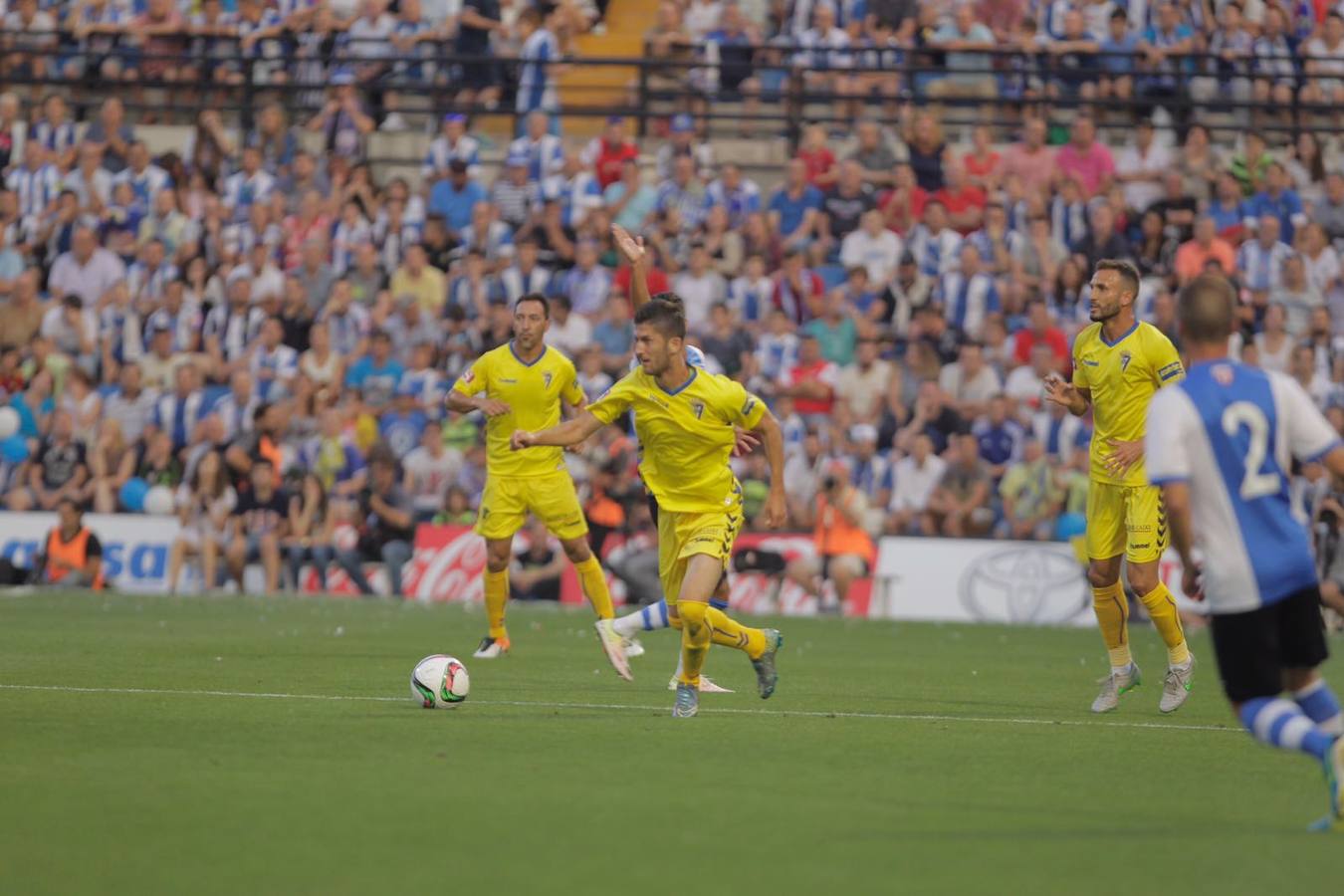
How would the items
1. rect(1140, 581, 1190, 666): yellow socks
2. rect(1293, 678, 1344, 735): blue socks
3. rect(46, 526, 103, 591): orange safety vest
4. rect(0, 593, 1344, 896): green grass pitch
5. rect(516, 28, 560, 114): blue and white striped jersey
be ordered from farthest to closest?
rect(516, 28, 560, 114): blue and white striped jersey, rect(46, 526, 103, 591): orange safety vest, rect(1140, 581, 1190, 666): yellow socks, rect(1293, 678, 1344, 735): blue socks, rect(0, 593, 1344, 896): green grass pitch

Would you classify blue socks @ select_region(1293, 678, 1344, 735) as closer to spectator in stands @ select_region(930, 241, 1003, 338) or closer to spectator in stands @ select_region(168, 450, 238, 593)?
spectator in stands @ select_region(930, 241, 1003, 338)

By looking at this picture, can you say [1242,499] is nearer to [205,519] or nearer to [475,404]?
[475,404]

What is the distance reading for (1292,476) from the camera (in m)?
23.0

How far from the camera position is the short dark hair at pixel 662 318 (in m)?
11.4

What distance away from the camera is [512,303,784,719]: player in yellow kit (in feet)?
38.0

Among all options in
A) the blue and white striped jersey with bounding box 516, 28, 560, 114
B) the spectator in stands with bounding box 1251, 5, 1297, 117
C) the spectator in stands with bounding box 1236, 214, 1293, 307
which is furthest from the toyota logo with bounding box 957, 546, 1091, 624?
the blue and white striped jersey with bounding box 516, 28, 560, 114

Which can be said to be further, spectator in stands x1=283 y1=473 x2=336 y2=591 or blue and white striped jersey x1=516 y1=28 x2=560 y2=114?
blue and white striped jersey x1=516 y1=28 x2=560 y2=114

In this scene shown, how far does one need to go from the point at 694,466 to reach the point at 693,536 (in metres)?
0.45

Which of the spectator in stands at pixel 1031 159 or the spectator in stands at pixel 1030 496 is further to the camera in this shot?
the spectator in stands at pixel 1031 159

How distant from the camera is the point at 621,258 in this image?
2658 centimetres

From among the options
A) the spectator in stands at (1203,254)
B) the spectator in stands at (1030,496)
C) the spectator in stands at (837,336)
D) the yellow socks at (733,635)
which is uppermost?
the spectator in stands at (1203,254)

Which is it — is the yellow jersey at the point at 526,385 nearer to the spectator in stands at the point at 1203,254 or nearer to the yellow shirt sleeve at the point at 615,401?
the yellow shirt sleeve at the point at 615,401

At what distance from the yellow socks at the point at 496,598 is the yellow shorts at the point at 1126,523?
5.08 m

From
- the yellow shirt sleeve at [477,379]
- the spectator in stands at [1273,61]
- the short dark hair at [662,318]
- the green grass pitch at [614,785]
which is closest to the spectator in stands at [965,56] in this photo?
the spectator in stands at [1273,61]
